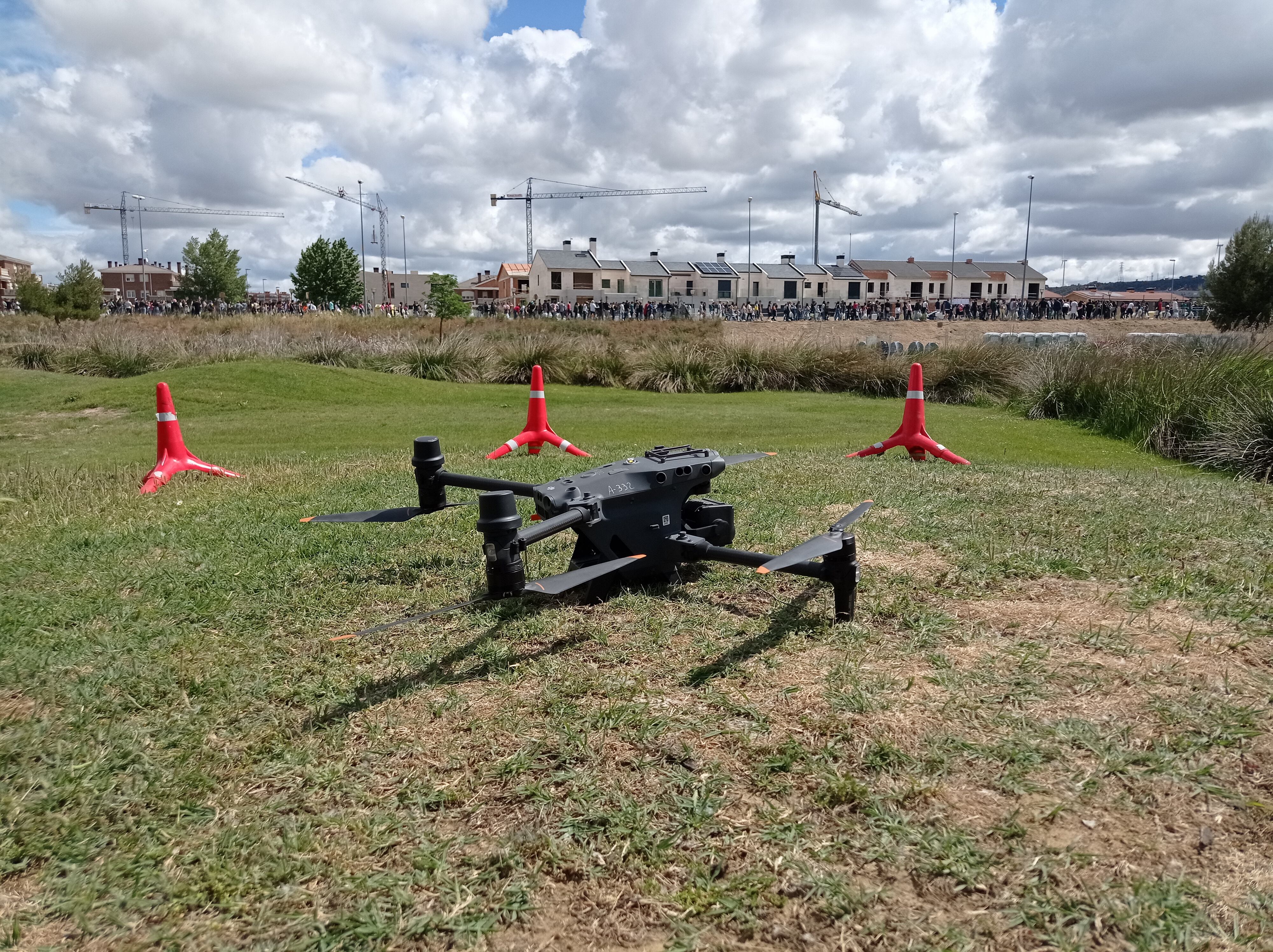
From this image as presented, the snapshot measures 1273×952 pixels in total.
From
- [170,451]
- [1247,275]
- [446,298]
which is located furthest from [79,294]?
[1247,275]

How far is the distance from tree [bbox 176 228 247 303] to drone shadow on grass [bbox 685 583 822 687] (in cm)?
8312

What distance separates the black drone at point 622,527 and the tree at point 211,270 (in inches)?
3212

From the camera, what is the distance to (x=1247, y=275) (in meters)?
50.2

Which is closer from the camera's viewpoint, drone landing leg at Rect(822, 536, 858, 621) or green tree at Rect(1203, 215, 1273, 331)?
drone landing leg at Rect(822, 536, 858, 621)

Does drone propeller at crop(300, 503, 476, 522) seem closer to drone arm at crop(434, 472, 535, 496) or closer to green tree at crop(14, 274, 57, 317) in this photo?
drone arm at crop(434, 472, 535, 496)

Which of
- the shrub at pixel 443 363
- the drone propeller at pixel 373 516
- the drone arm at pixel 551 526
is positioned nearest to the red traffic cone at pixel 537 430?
the drone propeller at pixel 373 516

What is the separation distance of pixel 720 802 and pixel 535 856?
614mm

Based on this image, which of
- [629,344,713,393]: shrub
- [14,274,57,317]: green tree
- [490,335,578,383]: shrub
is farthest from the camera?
[14,274,57,317]: green tree

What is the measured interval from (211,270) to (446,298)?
22.0 m

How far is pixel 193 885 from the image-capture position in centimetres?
243

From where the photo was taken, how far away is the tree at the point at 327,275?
77.1m

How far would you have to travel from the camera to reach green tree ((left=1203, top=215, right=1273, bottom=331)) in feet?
162

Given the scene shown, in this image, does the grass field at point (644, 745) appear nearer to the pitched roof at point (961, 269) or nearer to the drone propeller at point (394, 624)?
the drone propeller at point (394, 624)

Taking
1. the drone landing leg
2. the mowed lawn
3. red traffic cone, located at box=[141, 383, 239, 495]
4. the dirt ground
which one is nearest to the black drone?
the drone landing leg
